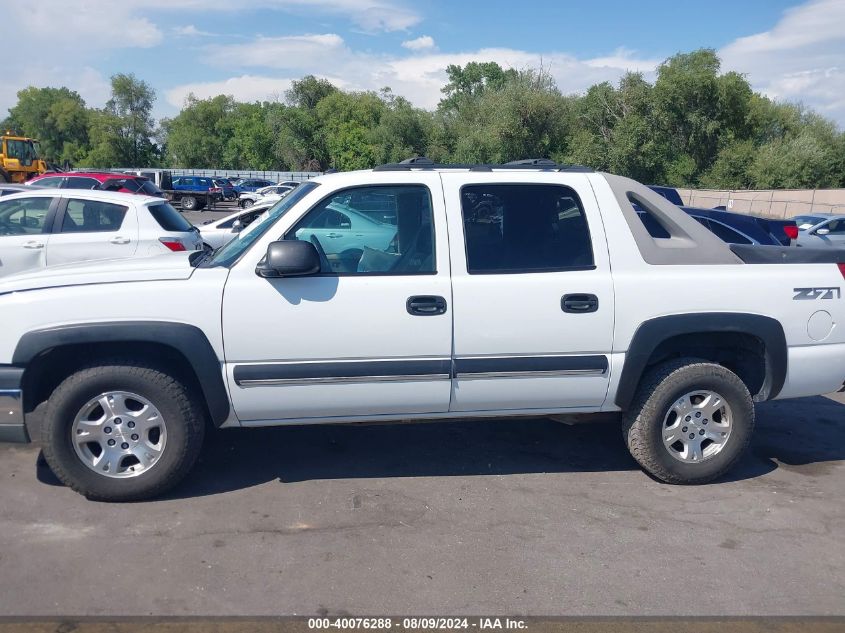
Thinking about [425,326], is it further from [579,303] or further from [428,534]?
[428,534]

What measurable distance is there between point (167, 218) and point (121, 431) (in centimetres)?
568

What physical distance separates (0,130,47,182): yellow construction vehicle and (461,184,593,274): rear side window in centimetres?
3606

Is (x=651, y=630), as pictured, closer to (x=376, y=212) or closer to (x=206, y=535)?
(x=206, y=535)

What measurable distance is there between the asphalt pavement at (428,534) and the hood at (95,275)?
1.27m

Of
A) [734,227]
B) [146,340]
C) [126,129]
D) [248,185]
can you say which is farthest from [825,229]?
[126,129]

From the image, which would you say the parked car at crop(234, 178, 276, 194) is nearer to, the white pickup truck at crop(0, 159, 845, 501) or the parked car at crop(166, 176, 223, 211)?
the parked car at crop(166, 176, 223, 211)

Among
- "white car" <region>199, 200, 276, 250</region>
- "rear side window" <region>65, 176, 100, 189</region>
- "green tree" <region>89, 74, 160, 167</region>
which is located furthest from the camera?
"green tree" <region>89, 74, 160, 167</region>

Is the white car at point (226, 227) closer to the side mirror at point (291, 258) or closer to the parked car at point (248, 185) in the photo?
the side mirror at point (291, 258)

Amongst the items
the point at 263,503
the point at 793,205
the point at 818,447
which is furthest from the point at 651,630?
the point at 793,205

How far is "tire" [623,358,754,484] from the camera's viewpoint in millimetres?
4676

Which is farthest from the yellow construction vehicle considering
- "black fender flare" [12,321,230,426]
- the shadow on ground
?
"black fender flare" [12,321,230,426]

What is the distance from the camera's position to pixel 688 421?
4.76 m

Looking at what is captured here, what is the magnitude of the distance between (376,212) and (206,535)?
218 cm

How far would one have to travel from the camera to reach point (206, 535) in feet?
13.2
